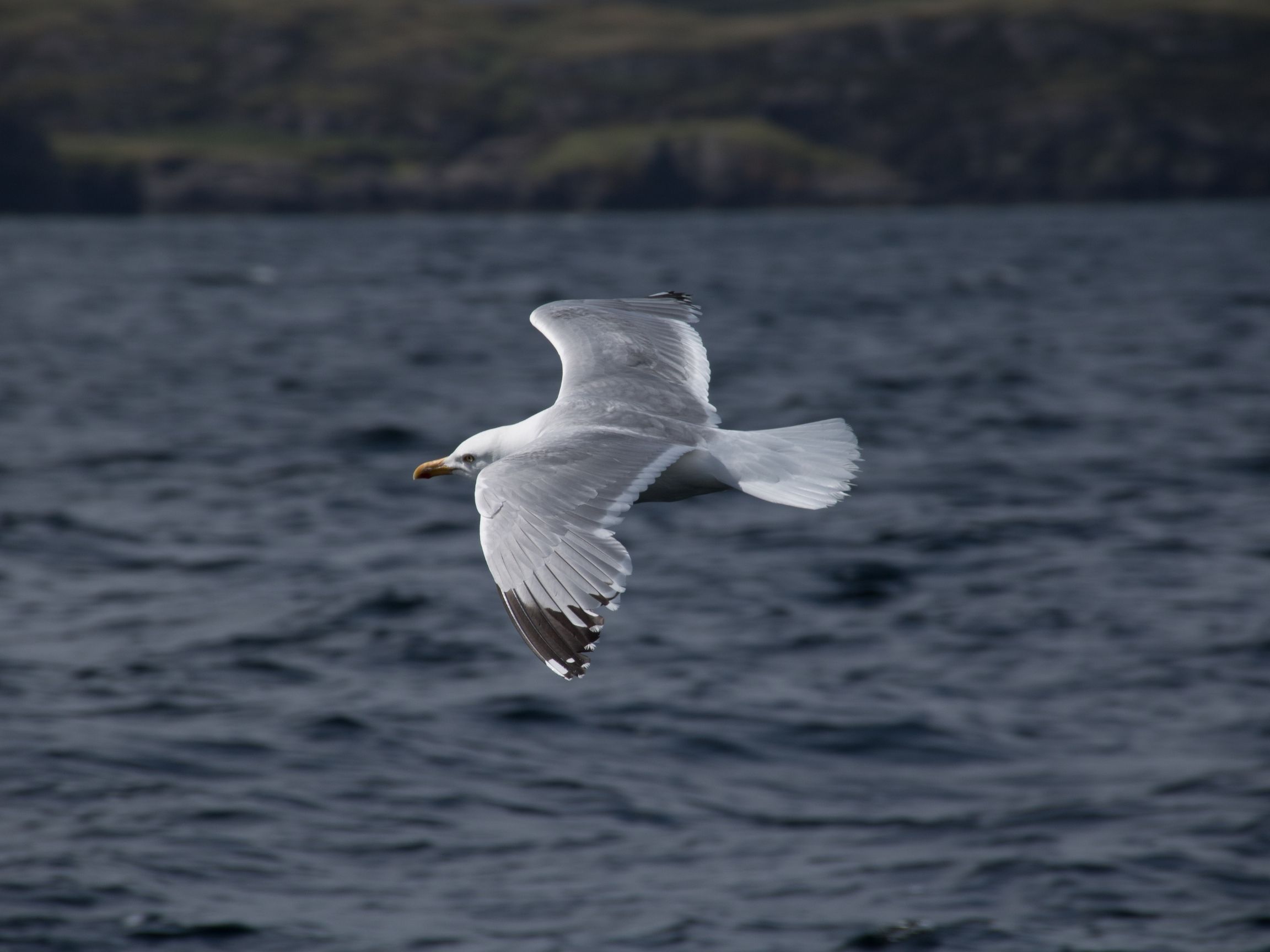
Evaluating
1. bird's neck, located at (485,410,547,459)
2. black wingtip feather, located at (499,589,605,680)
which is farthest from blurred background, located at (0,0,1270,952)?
black wingtip feather, located at (499,589,605,680)

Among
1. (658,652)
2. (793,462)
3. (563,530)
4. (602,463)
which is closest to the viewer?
(563,530)

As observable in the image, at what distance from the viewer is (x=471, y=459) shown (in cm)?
720

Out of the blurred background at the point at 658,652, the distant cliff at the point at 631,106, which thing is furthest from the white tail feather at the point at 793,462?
the distant cliff at the point at 631,106

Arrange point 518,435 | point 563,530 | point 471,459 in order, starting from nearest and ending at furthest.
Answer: point 563,530, point 518,435, point 471,459

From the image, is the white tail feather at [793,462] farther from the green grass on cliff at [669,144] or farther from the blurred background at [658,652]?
the green grass on cliff at [669,144]

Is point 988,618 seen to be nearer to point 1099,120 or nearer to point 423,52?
point 1099,120

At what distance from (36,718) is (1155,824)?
23.2 feet

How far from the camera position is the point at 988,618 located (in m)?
13.0

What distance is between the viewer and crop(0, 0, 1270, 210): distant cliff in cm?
11969

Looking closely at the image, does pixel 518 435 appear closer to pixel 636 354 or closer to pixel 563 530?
pixel 636 354

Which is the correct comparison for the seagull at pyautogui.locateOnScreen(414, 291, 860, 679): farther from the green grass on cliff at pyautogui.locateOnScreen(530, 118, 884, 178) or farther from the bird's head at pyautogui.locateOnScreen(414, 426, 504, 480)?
the green grass on cliff at pyautogui.locateOnScreen(530, 118, 884, 178)

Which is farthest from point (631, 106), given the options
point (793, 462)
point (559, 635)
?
point (559, 635)

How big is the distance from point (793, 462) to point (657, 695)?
5078 millimetres

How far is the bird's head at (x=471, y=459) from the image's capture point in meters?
7.05
